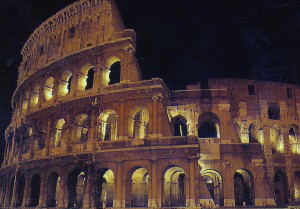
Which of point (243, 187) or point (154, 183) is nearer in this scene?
point (154, 183)

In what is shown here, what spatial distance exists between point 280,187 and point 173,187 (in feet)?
29.8

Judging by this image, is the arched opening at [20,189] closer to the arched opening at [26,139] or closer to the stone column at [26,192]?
the stone column at [26,192]

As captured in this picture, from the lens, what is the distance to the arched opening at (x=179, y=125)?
78.3 ft

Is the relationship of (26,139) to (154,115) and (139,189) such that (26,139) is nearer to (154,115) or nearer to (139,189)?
(139,189)

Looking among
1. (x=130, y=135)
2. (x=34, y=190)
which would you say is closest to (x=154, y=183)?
(x=130, y=135)

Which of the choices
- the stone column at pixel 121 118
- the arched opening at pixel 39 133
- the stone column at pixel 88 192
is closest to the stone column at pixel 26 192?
the arched opening at pixel 39 133

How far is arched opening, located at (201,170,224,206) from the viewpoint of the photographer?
22.2m

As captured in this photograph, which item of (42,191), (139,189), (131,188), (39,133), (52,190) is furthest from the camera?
(39,133)

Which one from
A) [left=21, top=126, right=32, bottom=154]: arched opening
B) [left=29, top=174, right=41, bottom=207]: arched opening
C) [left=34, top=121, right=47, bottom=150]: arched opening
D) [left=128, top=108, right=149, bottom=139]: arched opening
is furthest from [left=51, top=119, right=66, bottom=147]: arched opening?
[left=128, top=108, right=149, bottom=139]: arched opening

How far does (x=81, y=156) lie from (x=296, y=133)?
18217mm

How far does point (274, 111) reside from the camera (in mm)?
26344

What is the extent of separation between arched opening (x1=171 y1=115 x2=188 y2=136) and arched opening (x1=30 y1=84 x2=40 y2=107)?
41.1 ft

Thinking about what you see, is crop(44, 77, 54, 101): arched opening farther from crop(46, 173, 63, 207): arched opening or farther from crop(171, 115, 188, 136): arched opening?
crop(171, 115, 188, 136): arched opening

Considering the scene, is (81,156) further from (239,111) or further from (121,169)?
(239,111)
